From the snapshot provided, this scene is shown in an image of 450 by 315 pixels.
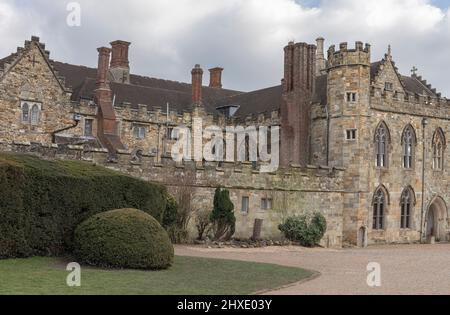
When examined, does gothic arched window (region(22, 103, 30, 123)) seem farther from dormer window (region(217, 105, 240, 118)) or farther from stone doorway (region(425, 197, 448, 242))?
stone doorway (region(425, 197, 448, 242))

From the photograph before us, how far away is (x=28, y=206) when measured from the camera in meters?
17.8

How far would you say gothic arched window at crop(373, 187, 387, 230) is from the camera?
35.4 metres

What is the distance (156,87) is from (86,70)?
591 cm

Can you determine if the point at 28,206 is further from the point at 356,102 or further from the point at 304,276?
the point at 356,102

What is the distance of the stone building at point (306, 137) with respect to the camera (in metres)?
31.4

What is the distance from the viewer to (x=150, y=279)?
1516 centimetres

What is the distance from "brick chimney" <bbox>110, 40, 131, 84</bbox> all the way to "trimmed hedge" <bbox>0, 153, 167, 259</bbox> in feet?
99.1

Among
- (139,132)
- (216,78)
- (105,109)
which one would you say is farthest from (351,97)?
(216,78)

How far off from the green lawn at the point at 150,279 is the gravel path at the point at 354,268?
996 millimetres

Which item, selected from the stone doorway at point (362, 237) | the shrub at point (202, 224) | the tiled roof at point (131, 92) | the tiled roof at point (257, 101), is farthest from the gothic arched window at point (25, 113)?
the stone doorway at point (362, 237)

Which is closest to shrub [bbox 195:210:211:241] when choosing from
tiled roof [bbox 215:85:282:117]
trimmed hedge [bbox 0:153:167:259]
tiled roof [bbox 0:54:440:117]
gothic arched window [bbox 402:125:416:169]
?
trimmed hedge [bbox 0:153:167:259]

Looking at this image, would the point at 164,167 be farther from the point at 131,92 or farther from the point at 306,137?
the point at 131,92

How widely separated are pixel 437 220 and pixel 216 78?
25.7 m
